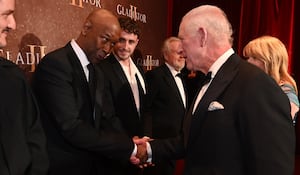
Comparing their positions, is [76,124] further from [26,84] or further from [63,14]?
[63,14]

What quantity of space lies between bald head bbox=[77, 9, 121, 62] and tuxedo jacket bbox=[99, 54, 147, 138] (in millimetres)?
502

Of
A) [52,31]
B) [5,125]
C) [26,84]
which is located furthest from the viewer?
[52,31]

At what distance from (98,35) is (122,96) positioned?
0.65m

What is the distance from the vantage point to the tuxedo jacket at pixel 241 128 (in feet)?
4.58

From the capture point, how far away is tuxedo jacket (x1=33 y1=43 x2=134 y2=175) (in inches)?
79.7

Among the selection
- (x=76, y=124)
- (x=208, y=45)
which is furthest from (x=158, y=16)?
(x=208, y=45)

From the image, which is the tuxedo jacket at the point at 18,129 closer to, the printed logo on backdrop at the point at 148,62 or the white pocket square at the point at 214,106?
the white pocket square at the point at 214,106

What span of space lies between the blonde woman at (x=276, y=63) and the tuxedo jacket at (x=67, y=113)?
3.24 ft

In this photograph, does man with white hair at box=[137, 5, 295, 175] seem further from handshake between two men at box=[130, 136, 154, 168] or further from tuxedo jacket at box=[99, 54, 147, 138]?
tuxedo jacket at box=[99, 54, 147, 138]

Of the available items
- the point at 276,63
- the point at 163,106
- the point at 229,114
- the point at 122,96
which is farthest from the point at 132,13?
the point at 229,114

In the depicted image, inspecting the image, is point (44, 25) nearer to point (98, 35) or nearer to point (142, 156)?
point (98, 35)

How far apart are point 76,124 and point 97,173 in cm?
49

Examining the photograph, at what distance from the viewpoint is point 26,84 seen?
5.09ft

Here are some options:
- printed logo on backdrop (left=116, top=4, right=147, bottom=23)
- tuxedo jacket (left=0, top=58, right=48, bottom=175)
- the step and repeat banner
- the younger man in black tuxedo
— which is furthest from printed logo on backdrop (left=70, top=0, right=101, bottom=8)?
tuxedo jacket (left=0, top=58, right=48, bottom=175)
